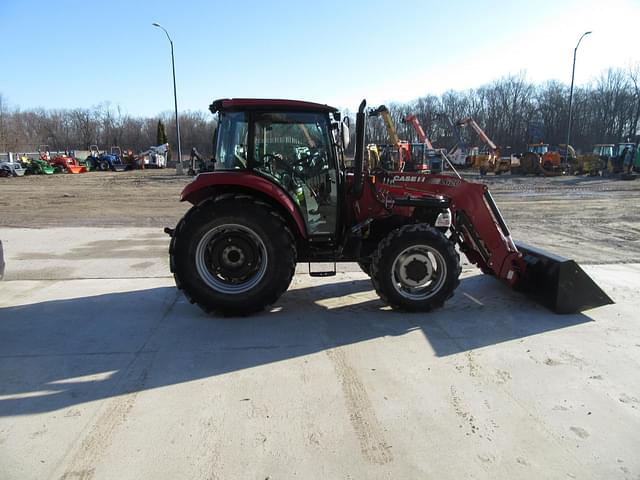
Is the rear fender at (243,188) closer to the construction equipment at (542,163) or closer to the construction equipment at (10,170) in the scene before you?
the construction equipment at (542,163)

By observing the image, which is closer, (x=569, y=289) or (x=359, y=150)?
(x=359, y=150)

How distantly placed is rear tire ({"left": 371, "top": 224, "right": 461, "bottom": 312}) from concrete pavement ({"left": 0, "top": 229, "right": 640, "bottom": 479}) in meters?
0.21

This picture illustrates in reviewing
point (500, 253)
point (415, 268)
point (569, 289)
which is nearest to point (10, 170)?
point (415, 268)

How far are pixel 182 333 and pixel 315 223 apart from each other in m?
1.79

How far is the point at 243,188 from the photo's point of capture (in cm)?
453

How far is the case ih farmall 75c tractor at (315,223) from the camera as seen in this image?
4418 mm

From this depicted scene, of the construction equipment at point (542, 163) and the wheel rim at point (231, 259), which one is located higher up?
the construction equipment at point (542, 163)

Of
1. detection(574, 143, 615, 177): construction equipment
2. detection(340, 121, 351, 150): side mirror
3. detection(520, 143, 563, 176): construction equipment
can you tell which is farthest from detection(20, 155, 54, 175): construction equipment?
detection(574, 143, 615, 177): construction equipment

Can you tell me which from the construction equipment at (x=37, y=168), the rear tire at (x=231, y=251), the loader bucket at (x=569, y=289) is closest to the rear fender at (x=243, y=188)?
the rear tire at (x=231, y=251)

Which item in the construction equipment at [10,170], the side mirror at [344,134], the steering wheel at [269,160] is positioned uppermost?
the side mirror at [344,134]

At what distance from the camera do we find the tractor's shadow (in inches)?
129

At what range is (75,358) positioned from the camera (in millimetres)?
3613

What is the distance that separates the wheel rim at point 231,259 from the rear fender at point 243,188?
418mm

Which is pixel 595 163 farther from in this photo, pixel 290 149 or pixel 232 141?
pixel 232 141
